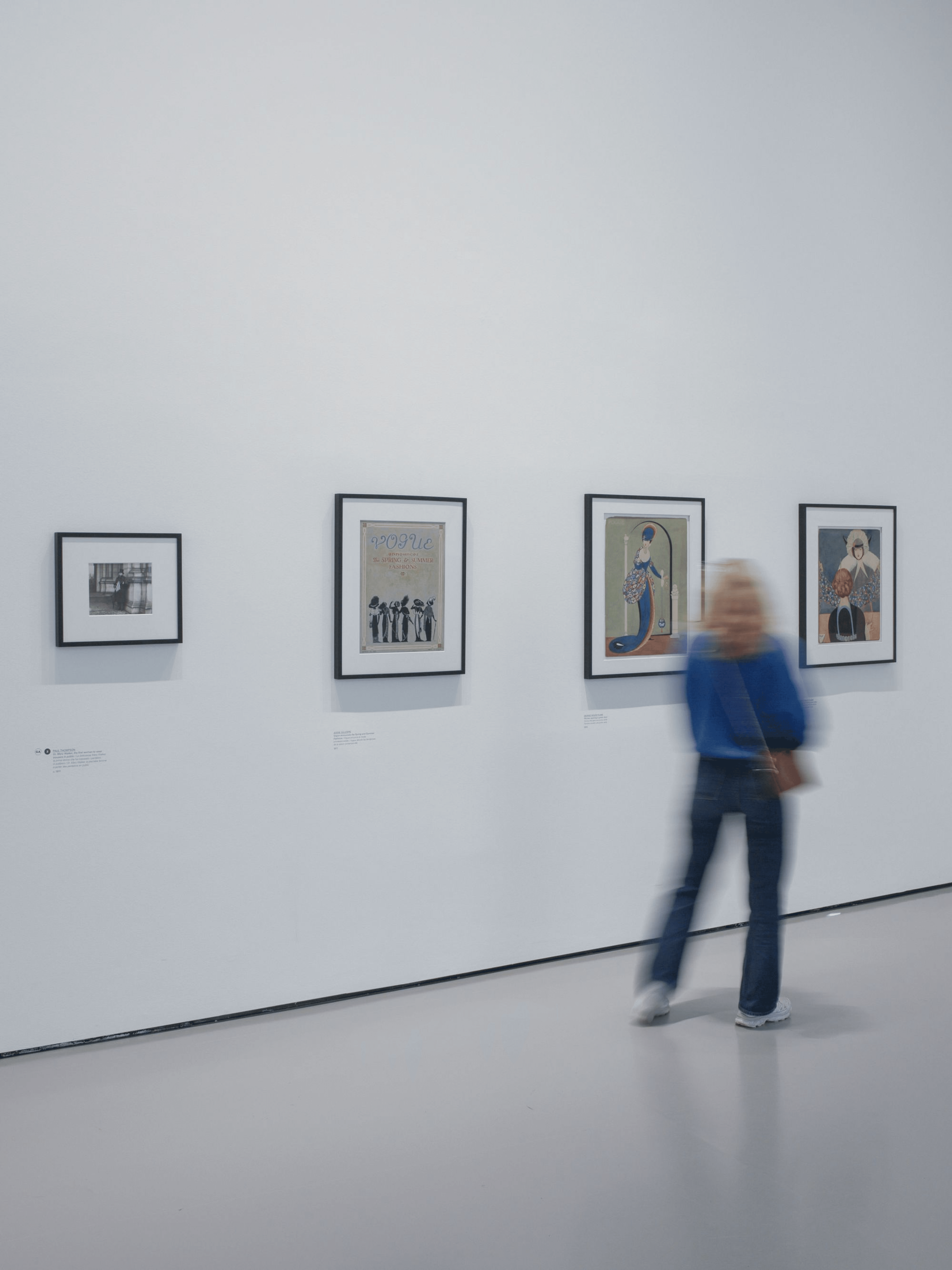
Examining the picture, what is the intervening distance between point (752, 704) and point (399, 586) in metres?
1.53

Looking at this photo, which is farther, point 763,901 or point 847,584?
point 847,584

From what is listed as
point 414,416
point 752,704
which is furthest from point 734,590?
point 414,416

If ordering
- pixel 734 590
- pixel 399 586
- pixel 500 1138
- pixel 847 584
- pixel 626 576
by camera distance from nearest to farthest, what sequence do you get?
pixel 500 1138
pixel 734 590
pixel 399 586
pixel 626 576
pixel 847 584

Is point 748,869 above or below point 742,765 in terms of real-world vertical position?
below

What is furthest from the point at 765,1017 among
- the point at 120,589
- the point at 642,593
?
the point at 120,589

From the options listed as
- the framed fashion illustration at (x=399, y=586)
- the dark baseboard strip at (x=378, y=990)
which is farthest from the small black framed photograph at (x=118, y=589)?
the dark baseboard strip at (x=378, y=990)

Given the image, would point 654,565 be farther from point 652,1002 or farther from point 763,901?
point 652,1002

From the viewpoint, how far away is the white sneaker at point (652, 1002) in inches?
168

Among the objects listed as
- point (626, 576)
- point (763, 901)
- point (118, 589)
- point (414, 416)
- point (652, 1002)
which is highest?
point (414, 416)

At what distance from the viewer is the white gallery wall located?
13.4ft

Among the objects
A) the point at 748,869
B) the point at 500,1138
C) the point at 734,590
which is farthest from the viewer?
the point at 748,869

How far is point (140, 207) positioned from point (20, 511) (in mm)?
1234

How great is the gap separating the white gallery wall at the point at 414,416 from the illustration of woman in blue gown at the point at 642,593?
8.1 inches

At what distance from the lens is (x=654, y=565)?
532cm
